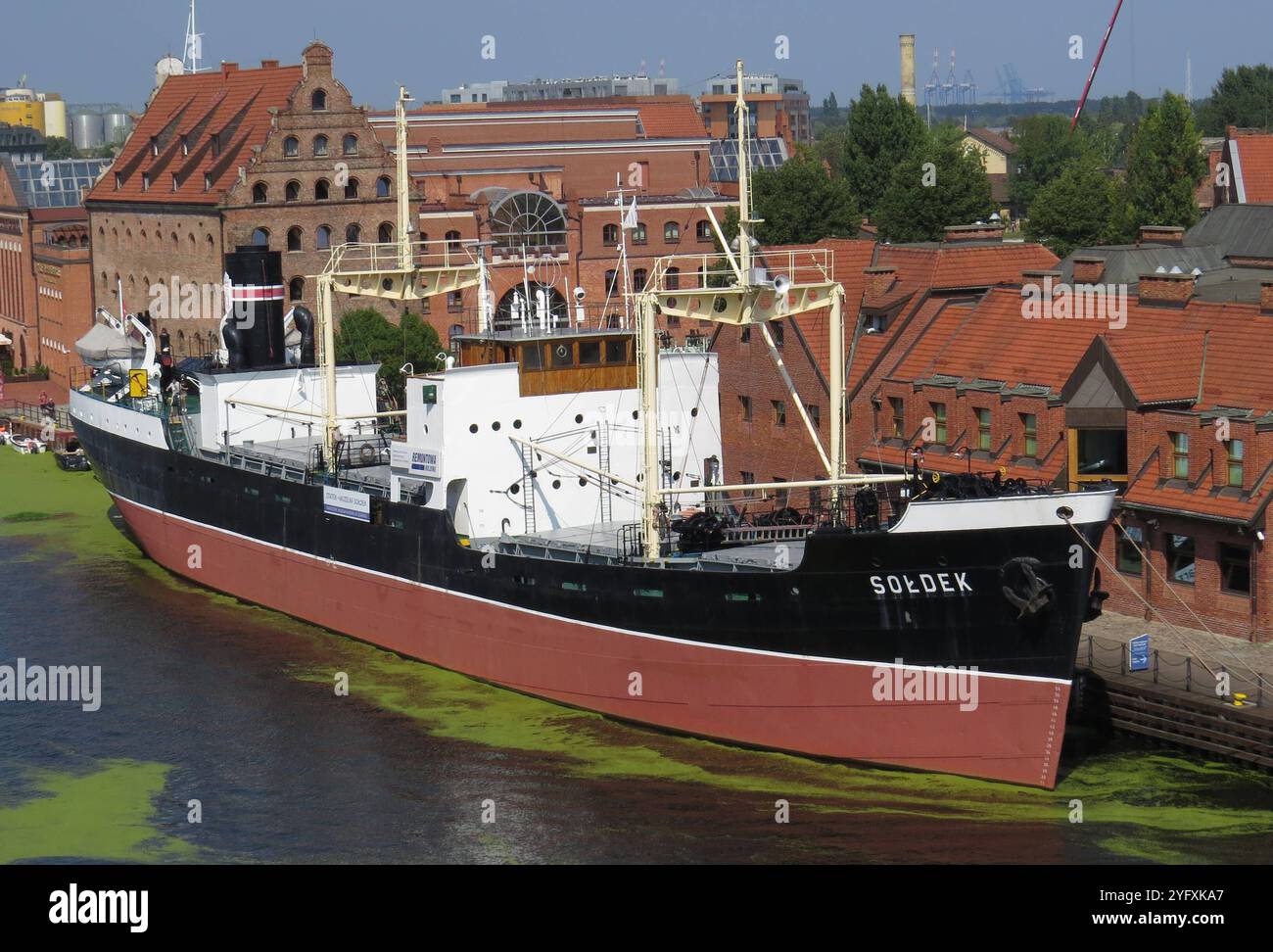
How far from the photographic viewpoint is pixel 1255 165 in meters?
78.4

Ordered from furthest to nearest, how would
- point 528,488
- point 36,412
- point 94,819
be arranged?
1. point 36,412
2. point 528,488
3. point 94,819

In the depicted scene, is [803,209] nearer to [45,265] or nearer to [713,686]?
[45,265]

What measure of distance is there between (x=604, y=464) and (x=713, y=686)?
7614 millimetres

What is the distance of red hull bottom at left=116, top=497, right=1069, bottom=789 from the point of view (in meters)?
32.0

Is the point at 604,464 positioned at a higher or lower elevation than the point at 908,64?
lower

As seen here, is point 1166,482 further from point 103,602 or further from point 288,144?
point 288,144

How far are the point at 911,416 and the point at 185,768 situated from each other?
19.9 meters

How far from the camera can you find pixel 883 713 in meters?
32.7

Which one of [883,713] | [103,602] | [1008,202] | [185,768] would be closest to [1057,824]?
[883,713]

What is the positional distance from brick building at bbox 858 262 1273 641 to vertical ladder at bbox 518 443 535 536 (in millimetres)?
7866

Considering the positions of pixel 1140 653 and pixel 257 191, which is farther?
pixel 257 191

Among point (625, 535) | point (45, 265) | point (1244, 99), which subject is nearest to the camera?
point (625, 535)

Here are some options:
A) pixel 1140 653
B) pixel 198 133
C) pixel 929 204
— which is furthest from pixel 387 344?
pixel 1140 653

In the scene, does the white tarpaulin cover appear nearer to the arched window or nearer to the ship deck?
the arched window
